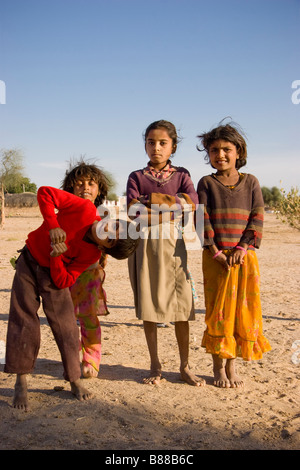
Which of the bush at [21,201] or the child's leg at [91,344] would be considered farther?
the bush at [21,201]

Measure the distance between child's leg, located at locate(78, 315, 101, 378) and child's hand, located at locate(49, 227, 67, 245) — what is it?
101 centimetres

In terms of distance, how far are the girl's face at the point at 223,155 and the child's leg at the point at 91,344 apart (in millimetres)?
1561

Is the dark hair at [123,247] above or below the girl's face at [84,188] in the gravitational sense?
below

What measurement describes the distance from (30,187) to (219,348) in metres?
57.8

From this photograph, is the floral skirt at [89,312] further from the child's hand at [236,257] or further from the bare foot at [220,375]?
the child's hand at [236,257]

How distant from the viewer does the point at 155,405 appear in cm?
313

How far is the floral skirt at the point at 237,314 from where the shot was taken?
11.3ft

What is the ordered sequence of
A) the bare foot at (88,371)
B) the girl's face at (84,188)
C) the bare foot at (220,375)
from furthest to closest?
the girl's face at (84,188) < the bare foot at (88,371) < the bare foot at (220,375)

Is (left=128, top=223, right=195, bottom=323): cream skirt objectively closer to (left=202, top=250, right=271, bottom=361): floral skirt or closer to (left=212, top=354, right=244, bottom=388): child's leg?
(left=202, top=250, right=271, bottom=361): floral skirt

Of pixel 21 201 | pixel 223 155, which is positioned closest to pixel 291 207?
pixel 223 155

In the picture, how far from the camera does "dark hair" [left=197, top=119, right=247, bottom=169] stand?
11.5 feet

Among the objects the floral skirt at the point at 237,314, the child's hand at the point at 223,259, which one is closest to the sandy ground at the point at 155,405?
the floral skirt at the point at 237,314
